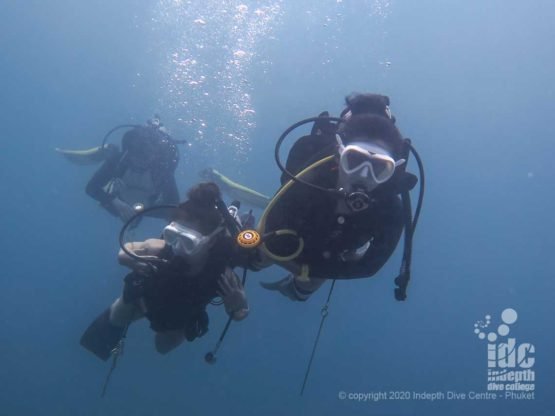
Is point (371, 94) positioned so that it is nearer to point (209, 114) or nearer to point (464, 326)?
point (209, 114)

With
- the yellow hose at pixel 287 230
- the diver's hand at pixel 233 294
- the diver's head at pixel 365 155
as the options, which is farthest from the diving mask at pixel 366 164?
the diver's hand at pixel 233 294

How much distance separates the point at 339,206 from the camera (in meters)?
4.21

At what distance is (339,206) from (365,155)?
74cm

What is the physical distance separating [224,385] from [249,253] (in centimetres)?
2174

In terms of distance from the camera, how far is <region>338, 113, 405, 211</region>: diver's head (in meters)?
3.60

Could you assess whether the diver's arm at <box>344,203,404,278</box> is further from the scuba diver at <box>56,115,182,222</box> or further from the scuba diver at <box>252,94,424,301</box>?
the scuba diver at <box>56,115,182,222</box>

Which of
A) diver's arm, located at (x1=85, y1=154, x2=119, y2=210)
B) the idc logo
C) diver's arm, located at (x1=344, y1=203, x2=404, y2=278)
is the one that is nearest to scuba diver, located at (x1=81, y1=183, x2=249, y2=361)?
diver's arm, located at (x1=344, y1=203, x2=404, y2=278)

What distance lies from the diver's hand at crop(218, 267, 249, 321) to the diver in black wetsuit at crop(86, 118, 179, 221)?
5.09 meters

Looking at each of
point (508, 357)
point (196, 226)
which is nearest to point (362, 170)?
point (196, 226)

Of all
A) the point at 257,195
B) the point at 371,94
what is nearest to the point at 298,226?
the point at 371,94

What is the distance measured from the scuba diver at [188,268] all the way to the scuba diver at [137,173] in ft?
15.2

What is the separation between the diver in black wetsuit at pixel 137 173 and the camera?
954 cm

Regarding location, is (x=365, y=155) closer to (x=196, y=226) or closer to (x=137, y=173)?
(x=196, y=226)

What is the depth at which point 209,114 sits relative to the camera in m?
29.0
